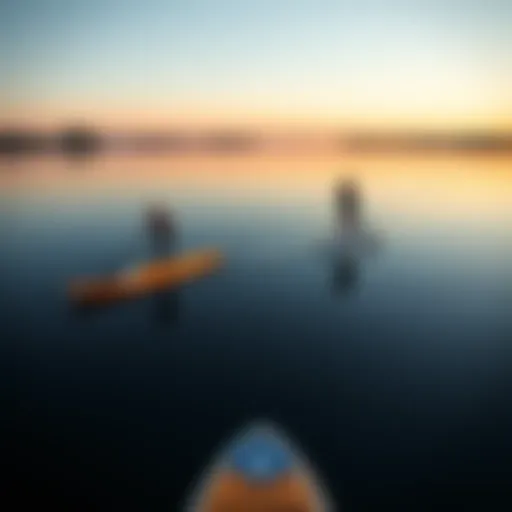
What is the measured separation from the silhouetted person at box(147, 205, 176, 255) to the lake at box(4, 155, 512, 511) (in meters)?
0.01

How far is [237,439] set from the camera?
113 centimetres

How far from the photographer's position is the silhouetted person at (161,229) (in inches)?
45.1

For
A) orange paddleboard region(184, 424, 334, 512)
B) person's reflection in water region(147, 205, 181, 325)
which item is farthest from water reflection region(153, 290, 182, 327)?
orange paddleboard region(184, 424, 334, 512)

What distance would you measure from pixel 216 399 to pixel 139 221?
291mm

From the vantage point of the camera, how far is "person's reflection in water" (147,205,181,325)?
3.75 ft

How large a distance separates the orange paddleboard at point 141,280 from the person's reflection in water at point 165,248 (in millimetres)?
12

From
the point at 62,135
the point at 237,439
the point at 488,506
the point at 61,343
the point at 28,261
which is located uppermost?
the point at 62,135

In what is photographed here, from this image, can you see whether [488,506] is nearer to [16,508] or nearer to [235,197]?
[235,197]

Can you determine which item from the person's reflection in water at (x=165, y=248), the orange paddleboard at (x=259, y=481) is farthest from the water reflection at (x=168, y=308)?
the orange paddleboard at (x=259, y=481)

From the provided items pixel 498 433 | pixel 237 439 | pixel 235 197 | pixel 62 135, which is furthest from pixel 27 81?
pixel 498 433

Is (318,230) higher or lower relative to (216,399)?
higher

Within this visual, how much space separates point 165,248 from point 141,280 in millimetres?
60

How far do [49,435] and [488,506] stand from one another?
2.19ft

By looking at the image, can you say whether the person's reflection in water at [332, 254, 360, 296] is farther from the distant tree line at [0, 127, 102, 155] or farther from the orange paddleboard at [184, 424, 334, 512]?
the distant tree line at [0, 127, 102, 155]
